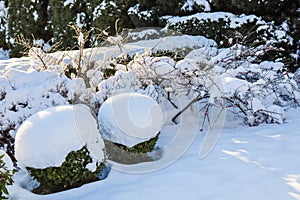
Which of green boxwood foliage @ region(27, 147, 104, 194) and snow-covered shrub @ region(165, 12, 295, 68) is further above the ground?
snow-covered shrub @ region(165, 12, 295, 68)

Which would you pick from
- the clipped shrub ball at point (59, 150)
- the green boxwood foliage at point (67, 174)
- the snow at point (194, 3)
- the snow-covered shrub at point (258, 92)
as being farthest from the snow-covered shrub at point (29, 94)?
the snow at point (194, 3)

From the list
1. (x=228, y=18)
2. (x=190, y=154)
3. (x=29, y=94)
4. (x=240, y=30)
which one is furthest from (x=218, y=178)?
(x=228, y=18)

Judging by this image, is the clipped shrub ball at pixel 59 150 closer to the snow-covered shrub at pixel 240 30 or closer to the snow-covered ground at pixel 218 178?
the snow-covered ground at pixel 218 178

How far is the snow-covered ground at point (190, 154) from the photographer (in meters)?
3.06

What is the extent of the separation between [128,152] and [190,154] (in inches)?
23.6

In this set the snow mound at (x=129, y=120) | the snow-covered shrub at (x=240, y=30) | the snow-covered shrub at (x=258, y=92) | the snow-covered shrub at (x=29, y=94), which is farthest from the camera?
the snow-covered shrub at (x=240, y=30)

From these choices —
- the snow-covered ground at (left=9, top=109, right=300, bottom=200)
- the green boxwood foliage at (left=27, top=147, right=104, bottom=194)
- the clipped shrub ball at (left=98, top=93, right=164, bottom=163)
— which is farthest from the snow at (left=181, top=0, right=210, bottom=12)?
the green boxwood foliage at (left=27, top=147, right=104, bottom=194)

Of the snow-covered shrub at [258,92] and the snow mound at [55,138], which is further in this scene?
the snow-covered shrub at [258,92]

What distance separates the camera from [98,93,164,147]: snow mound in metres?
3.55

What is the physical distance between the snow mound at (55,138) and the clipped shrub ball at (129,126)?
0.76 feet

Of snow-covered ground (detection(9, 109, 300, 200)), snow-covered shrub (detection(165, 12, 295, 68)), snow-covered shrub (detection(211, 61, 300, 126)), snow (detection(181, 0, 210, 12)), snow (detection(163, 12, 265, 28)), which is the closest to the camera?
snow-covered ground (detection(9, 109, 300, 200))

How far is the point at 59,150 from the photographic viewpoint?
3127 mm

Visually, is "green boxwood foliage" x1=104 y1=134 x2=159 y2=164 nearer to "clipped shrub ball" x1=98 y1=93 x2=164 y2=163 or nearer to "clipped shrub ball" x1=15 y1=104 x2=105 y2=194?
"clipped shrub ball" x1=98 y1=93 x2=164 y2=163

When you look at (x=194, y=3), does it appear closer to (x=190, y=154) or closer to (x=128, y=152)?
(x=190, y=154)
